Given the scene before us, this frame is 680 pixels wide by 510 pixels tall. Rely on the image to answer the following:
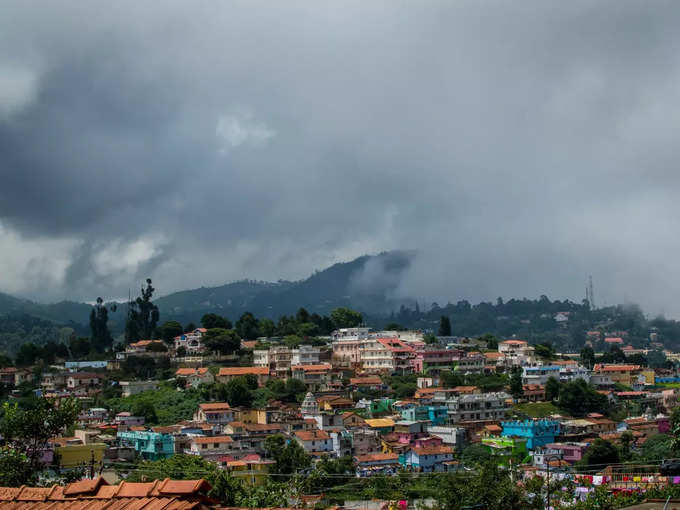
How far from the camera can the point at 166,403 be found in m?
63.3

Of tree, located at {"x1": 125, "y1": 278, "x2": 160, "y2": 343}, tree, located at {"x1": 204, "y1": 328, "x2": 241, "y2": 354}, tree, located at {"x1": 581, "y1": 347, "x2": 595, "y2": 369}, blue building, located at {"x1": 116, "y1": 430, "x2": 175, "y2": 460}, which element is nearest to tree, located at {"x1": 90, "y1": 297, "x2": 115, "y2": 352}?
tree, located at {"x1": 125, "y1": 278, "x2": 160, "y2": 343}

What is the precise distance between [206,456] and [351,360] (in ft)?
104

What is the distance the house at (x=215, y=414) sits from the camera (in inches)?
2242

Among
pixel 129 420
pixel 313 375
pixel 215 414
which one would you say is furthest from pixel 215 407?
pixel 313 375

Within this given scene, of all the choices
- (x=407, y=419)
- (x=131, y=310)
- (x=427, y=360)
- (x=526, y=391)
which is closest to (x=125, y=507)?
(x=407, y=419)

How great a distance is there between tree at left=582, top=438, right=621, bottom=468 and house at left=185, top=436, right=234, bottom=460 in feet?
65.9

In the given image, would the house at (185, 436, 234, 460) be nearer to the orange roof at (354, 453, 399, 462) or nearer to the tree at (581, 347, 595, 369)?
the orange roof at (354, 453, 399, 462)

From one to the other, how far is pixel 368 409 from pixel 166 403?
48.5 feet

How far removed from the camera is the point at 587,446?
169 ft

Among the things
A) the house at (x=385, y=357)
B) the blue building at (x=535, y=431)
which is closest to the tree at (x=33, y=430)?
the blue building at (x=535, y=431)

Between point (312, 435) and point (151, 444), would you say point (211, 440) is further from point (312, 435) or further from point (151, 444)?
point (312, 435)

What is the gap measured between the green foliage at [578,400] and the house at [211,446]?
28347mm

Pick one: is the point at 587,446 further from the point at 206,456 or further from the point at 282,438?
the point at 206,456

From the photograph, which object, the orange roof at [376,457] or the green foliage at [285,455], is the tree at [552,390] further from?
the green foliage at [285,455]
